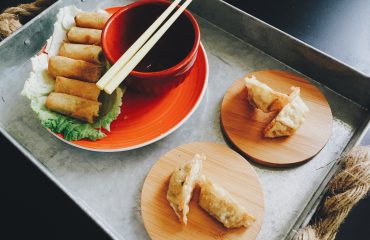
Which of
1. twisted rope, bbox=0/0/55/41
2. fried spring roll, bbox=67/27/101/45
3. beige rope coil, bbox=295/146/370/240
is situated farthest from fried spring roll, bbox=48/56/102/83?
beige rope coil, bbox=295/146/370/240

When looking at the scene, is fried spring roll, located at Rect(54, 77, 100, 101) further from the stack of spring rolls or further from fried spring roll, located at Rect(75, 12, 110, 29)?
fried spring roll, located at Rect(75, 12, 110, 29)

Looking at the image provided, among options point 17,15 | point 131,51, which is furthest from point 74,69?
point 17,15

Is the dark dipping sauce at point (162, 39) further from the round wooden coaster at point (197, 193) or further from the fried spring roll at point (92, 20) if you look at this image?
the round wooden coaster at point (197, 193)

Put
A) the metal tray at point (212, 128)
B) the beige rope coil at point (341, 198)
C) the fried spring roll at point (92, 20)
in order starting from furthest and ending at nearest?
the fried spring roll at point (92, 20) < the metal tray at point (212, 128) < the beige rope coil at point (341, 198)

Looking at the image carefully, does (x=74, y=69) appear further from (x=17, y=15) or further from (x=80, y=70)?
(x=17, y=15)

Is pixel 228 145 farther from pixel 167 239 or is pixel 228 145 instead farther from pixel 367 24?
pixel 367 24

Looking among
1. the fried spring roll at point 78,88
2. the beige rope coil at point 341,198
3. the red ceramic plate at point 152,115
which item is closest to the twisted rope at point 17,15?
the fried spring roll at point 78,88
